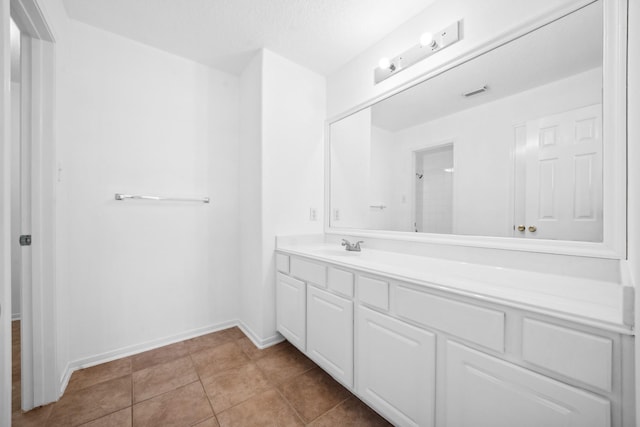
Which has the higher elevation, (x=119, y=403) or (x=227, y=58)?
(x=227, y=58)

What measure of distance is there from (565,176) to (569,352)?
2.47ft

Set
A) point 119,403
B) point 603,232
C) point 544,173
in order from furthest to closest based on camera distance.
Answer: point 119,403, point 544,173, point 603,232

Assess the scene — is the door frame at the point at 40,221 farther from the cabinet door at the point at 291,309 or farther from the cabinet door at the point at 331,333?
the cabinet door at the point at 331,333

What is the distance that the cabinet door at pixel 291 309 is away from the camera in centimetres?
175

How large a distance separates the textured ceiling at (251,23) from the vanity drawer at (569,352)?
1.83 m

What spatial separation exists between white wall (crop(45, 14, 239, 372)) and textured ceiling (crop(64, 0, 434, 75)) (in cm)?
17

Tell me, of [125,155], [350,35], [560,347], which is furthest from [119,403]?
[350,35]

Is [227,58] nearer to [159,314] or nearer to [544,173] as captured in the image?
[159,314]

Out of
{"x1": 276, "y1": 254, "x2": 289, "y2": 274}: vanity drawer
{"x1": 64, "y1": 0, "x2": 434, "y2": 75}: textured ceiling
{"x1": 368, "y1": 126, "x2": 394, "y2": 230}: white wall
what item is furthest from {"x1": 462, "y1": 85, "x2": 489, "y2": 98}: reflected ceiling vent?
{"x1": 276, "y1": 254, "x2": 289, "y2": 274}: vanity drawer

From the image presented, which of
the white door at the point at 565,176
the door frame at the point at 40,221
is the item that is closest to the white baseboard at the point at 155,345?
the door frame at the point at 40,221

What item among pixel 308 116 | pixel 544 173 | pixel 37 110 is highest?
pixel 308 116

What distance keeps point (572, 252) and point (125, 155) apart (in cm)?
277

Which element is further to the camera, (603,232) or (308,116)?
(308,116)

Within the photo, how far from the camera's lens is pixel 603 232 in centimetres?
98
